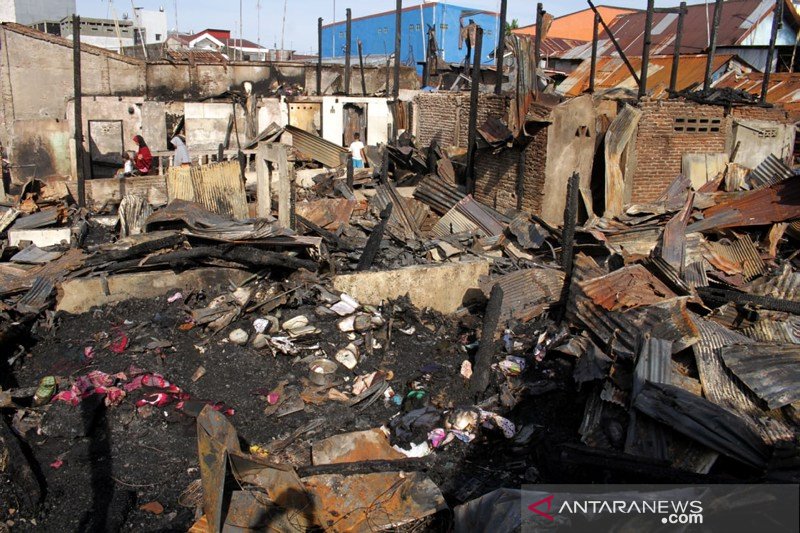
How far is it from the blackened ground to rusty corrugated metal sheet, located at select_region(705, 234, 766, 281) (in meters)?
3.89

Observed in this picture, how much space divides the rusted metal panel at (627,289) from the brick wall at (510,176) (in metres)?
4.28

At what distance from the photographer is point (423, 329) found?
768cm

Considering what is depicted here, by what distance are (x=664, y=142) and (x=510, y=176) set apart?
2977 mm

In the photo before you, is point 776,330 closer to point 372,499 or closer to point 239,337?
point 372,499

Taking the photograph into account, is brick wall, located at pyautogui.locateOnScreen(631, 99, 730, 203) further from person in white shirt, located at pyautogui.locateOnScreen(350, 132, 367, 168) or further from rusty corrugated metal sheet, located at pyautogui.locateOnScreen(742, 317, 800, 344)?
person in white shirt, located at pyautogui.locateOnScreen(350, 132, 367, 168)

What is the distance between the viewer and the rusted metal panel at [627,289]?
22.2 ft

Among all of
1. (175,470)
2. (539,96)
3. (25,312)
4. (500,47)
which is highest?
(500,47)

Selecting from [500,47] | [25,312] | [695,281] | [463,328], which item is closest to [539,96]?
[500,47]

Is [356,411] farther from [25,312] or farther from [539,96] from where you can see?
[539,96]

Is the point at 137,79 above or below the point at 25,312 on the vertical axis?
above

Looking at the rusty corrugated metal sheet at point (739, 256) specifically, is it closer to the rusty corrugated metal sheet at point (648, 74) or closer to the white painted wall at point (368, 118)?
the rusty corrugated metal sheet at point (648, 74)

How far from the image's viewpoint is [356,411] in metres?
6.17

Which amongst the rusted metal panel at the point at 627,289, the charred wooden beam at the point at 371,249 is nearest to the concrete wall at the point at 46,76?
the charred wooden beam at the point at 371,249

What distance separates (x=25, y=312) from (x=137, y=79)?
1592 centimetres
